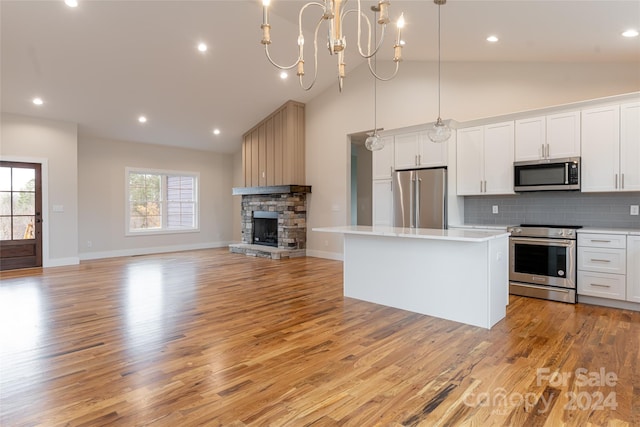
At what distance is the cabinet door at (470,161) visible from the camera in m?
5.11

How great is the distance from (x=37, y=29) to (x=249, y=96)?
354 cm

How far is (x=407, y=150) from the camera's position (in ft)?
19.1

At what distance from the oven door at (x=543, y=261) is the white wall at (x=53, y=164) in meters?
7.76

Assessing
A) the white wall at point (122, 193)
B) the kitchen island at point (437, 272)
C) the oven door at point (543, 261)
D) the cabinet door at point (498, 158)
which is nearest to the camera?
the kitchen island at point (437, 272)

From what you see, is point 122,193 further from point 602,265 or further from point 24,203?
point 602,265

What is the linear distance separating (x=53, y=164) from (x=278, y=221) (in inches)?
177

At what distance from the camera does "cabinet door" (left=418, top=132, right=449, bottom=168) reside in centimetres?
533

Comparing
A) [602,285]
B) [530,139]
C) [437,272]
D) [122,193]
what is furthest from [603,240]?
[122,193]

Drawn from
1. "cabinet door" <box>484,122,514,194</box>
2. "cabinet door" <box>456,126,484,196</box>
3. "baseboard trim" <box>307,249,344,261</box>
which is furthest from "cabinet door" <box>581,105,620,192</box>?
"baseboard trim" <box>307,249,344,261</box>

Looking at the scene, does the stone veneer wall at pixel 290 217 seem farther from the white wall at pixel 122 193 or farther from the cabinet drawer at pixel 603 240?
the cabinet drawer at pixel 603 240

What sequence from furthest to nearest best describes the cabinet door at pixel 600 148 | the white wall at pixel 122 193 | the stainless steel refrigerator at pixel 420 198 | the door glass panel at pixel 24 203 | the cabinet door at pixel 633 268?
1. the white wall at pixel 122 193
2. the door glass panel at pixel 24 203
3. the stainless steel refrigerator at pixel 420 198
4. the cabinet door at pixel 600 148
5. the cabinet door at pixel 633 268

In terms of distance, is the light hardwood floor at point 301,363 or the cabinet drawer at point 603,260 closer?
the light hardwood floor at point 301,363

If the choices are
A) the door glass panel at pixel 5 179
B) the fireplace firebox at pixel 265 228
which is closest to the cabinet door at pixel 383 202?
the fireplace firebox at pixel 265 228

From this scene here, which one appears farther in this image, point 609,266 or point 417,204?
point 417,204
